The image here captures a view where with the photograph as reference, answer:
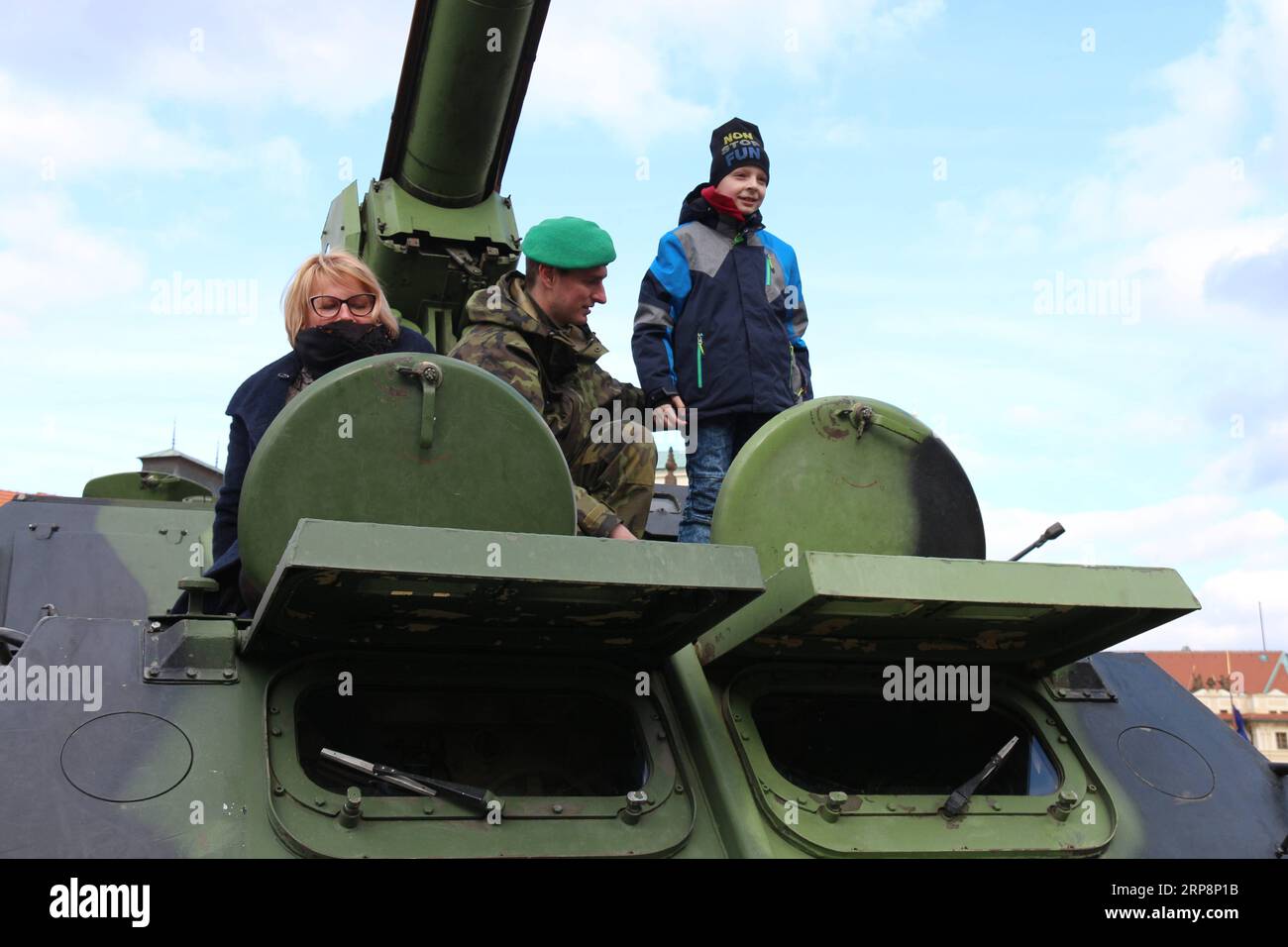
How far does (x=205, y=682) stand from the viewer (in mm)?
3180

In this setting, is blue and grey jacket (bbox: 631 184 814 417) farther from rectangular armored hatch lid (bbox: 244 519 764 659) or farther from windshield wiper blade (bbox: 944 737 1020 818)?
windshield wiper blade (bbox: 944 737 1020 818)

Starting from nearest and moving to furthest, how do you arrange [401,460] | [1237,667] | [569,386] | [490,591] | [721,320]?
[490,591] → [401,460] → [569,386] → [721,320] → [1237,667]

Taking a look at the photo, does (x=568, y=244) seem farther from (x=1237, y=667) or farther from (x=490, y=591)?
(x=1237, y=667)

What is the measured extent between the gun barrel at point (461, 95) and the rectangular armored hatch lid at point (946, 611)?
2.76m

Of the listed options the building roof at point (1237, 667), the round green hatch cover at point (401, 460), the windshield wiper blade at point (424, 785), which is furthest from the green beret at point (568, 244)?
the building roof at point (1237, 667)

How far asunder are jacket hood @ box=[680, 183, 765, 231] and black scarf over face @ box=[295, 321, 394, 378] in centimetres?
149

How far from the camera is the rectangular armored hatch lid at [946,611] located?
10.4ft

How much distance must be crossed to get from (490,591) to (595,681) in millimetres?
560

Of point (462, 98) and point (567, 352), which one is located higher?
point (462, 98)

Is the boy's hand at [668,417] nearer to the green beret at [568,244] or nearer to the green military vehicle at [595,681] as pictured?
the green beret at [568,244]

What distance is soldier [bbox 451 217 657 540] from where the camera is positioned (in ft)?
13.7

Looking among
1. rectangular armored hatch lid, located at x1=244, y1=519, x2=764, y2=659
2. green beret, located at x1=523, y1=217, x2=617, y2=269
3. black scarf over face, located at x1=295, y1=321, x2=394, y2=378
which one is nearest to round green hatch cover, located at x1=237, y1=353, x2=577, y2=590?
rectangular armored hatch lid, located at x1=244, y1=519, x2=764, y2=659

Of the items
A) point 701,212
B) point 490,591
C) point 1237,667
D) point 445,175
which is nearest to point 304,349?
point 490,591

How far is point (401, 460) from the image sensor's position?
10.8ft
